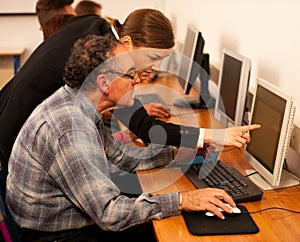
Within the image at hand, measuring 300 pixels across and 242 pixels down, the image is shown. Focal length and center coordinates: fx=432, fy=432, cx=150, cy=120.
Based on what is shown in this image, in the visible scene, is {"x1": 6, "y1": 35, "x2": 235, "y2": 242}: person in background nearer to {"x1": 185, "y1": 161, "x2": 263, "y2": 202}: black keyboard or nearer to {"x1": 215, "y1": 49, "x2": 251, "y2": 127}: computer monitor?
{"x1": 185, "y1": 161, "x2": 263, "y2": 202}: black keyboard

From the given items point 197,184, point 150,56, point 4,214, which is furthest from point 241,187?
point 4,214

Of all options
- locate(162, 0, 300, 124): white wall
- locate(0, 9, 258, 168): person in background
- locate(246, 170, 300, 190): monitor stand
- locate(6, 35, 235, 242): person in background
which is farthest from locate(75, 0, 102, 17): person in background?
locate(246, 170, 300, 190): monitor stand

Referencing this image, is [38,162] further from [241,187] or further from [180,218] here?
[241,187]

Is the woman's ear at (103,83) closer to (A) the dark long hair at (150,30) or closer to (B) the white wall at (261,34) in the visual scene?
(A) the dark long hair at (150,30)

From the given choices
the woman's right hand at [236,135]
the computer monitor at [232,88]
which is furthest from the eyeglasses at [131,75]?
the computer monitor at [232,88]

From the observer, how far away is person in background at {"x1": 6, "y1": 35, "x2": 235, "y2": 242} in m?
1.34

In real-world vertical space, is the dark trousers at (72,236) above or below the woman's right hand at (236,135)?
below

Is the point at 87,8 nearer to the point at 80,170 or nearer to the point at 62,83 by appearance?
the point at 62,83

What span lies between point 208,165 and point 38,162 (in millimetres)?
685

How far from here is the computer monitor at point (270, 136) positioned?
147 cm

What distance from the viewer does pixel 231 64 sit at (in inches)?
80.4

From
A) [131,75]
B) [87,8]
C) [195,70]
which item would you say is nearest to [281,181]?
[131,75]

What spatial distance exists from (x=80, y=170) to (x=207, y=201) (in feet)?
1.37

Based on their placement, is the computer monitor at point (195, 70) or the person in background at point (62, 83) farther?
the computer monitor at point (195, 70)
